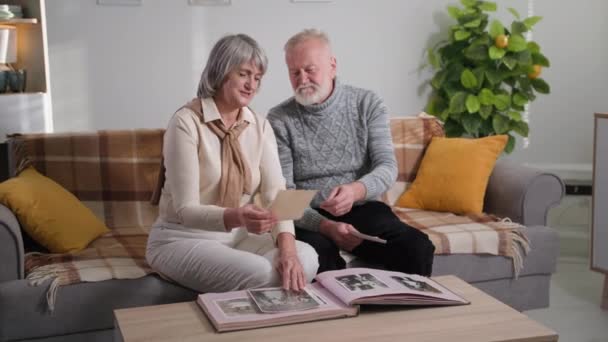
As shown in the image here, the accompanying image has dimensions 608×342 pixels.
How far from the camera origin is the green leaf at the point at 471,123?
12.9 feet

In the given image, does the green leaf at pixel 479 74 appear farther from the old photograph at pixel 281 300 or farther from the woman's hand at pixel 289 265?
the old photograph at pixel 281 300

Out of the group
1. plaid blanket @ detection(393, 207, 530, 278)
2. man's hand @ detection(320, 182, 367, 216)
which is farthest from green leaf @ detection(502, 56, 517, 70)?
man's hand @ detection(320, 182, 367, 216)

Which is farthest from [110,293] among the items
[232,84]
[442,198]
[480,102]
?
[480,102]

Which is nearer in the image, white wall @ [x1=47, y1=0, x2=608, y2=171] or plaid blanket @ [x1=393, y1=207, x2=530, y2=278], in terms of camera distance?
plaid blanket @ [x1=393, y1=207, x2=530, y2=278]

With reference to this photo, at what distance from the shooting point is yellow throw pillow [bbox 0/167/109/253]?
8.08 ft

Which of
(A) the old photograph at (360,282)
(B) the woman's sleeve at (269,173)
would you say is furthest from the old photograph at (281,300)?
(B) the woman's sleeve at (269,173)

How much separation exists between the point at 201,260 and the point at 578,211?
2.67 meters

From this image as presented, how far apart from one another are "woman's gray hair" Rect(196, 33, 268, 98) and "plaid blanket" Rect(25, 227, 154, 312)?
0.59 meters

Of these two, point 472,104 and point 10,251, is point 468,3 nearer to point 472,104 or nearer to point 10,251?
point 472,104

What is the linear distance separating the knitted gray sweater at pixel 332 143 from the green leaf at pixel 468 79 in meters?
1.31

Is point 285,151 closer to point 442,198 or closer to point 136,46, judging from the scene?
point 442,198

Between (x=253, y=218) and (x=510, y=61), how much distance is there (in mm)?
2303

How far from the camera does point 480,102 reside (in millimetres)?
3904

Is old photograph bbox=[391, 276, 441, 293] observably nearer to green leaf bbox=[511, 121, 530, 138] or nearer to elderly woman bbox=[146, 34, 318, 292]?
elderly woman bbox=[146, 34, 318, 292]
